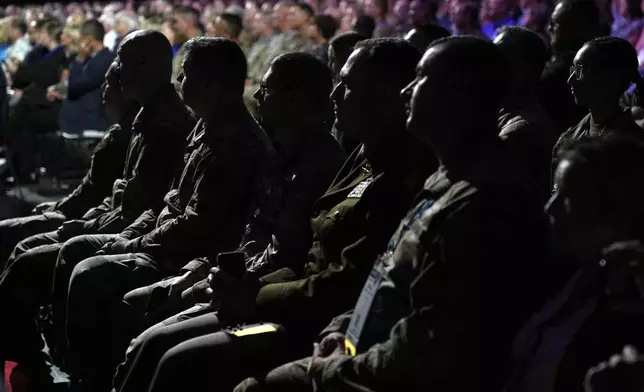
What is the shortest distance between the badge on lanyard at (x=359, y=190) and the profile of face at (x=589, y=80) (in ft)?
3.61

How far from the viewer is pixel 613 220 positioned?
8.09 ft

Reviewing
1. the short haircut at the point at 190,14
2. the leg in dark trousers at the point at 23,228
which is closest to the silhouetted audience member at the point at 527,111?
the leg in dark trousers at the point at 23,228

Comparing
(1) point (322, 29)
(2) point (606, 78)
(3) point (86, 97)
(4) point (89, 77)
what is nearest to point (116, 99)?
(2) point (606, 78)

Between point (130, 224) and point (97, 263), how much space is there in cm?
54

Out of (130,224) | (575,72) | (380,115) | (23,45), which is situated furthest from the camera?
(23,45)

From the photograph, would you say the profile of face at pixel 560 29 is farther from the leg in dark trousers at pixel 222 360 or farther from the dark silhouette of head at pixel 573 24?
the leg in dark trousers at pixel 222 360

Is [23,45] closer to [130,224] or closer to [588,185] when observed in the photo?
[130,224]

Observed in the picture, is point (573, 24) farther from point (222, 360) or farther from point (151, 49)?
point (222, 360)

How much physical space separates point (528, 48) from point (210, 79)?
4.08 feet

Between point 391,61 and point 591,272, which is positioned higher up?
point 391,61

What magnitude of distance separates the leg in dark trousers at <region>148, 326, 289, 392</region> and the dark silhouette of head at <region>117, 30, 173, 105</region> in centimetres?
193

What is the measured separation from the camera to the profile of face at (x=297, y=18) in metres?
10.6

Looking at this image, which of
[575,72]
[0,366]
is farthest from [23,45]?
[575,72]

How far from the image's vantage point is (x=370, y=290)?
301 centimetres
